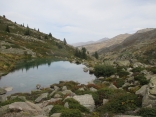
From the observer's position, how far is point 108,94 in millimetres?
20672

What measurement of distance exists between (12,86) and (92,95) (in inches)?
846

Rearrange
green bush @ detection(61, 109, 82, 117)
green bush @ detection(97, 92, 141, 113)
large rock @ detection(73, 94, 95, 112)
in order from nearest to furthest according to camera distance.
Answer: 1. green bush @ detection(61, 109, 82, 117)
2. green bush @ detection(97, 92, 141, 113)
3. large rock @ detection(73, 94, 95, 112)

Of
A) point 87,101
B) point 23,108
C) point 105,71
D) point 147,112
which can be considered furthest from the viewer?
point 105,71

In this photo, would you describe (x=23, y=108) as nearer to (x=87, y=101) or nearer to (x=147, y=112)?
(x=87, y=101)

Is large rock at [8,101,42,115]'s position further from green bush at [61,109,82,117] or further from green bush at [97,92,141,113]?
green bush at [97,92,141,113]

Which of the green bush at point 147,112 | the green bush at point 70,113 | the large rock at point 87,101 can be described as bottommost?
the large rock at point 87,101

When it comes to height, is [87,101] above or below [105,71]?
below

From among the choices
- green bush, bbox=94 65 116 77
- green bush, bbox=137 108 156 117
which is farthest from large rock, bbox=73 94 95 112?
green bush, bbox=94 65 116 77

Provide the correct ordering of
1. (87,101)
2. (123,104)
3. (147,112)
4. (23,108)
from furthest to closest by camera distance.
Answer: (87,101) < (23,108) < (123,104) < (147,112)

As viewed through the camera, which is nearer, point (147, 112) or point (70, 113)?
point (147, 112)

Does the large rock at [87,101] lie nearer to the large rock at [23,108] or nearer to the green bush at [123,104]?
the green bush at [123,104]

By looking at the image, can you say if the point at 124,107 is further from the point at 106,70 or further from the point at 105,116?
the point at 106,70

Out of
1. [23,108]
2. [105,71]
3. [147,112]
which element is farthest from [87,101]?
[105,71]

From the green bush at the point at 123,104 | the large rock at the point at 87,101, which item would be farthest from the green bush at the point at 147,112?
the large rock at the point at 87,101
